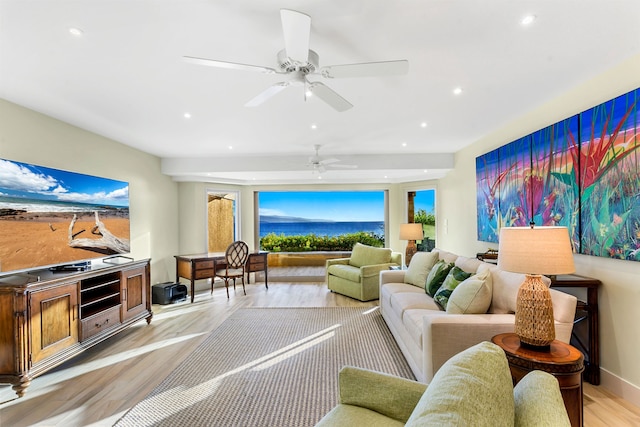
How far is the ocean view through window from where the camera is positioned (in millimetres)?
9242

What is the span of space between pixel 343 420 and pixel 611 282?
8.23 feet

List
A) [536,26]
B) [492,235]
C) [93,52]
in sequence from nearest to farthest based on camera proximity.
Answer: [536,26], [93,52], [492,235]

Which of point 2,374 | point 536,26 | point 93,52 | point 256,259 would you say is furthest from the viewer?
point 256,259

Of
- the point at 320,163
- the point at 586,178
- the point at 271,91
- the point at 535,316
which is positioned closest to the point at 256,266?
the point at 320,163

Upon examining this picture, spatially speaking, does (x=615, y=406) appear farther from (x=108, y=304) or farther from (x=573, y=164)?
(x=108, y=304)

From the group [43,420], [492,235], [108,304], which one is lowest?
[43,420]

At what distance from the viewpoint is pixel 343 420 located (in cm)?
139

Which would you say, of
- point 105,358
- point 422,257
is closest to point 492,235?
point 422,257

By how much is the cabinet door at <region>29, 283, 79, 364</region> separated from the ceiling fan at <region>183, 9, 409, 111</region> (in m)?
2.44

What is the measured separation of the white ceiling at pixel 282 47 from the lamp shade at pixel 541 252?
127cm

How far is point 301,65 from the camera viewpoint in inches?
81.0

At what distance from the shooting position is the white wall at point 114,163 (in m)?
3.03

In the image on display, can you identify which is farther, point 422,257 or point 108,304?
point 422,257

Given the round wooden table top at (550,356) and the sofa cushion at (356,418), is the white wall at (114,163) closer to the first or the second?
the sofa cushion at (356,418)
